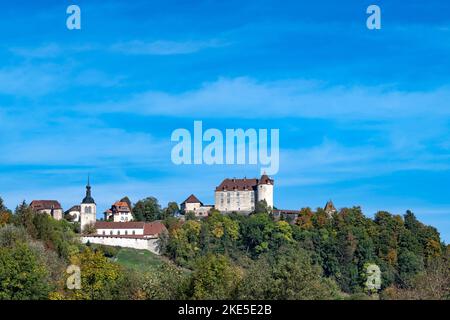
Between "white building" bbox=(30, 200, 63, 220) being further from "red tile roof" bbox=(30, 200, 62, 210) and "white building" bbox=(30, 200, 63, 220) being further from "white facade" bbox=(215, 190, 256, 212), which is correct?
"white facade" bbox=(215, 190, 256, 212)

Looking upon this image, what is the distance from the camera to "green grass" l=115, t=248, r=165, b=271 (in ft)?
327

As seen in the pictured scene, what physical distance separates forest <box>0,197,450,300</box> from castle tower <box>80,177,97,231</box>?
1639 mm

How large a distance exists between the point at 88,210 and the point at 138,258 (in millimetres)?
20625

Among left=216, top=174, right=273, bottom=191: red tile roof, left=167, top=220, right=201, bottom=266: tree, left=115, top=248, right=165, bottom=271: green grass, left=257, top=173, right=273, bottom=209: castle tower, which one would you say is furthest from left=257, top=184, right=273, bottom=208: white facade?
left=115, top=248, right=165, bottom=271: green grass

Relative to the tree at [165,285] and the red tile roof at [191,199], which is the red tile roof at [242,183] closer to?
the red tile roof at [191,199]

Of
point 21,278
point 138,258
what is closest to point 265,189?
point 138,258

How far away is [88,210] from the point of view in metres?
123

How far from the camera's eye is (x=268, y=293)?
3631 cm

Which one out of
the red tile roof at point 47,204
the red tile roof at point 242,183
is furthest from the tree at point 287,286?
the red tile roof at point 242,183

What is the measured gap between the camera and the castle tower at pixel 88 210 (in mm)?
120500

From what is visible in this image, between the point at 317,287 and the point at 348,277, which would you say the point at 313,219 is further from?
the point at 317,287

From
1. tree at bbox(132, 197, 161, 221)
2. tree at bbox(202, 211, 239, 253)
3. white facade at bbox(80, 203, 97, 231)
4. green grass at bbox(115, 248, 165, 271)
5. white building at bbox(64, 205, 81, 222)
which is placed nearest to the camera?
green grass at bbox(115, 248, 165, 271)

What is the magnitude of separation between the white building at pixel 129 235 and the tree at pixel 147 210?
34.6 ft
